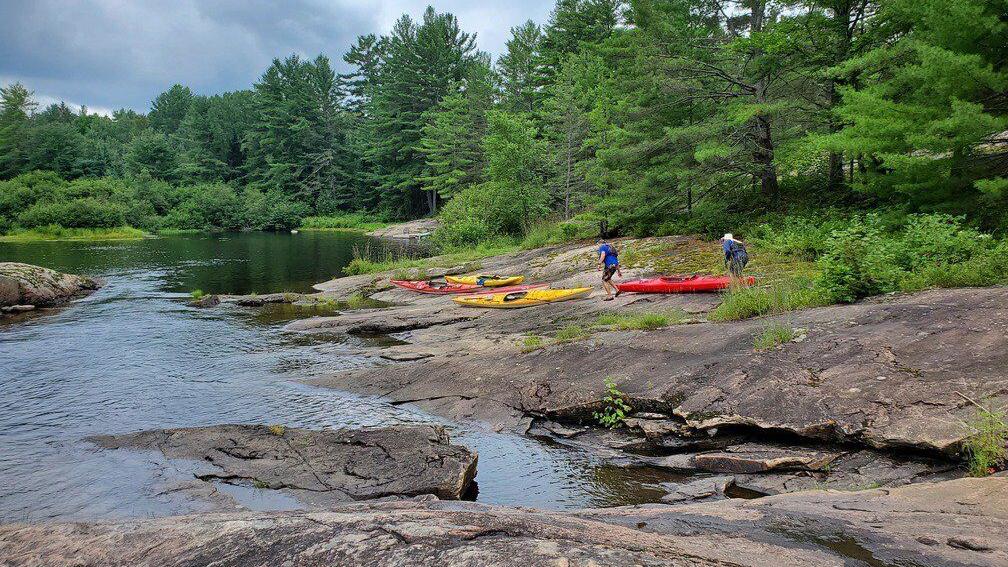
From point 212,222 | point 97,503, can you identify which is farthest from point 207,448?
point 212,222

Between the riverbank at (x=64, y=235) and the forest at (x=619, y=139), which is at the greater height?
the forest at (x=619, y=139)

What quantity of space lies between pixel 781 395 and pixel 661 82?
50.5 feet

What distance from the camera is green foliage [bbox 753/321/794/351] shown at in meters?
8.25

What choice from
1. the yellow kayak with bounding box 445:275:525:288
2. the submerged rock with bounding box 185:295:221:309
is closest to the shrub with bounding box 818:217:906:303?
the yellow kayak with bounding box 445:275:525:288

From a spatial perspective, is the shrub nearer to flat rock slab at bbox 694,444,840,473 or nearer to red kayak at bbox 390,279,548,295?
flat rock slab at bbox 694,444,840,473

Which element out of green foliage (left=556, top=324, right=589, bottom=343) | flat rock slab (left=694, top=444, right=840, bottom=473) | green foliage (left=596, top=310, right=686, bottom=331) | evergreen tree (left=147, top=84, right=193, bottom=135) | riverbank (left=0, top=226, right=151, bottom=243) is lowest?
flat rock slab (left=694, top=444, right=840, bottom=473)

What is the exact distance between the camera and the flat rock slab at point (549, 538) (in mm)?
2965

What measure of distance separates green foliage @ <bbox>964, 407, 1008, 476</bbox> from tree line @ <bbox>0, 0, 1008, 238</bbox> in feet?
25.5

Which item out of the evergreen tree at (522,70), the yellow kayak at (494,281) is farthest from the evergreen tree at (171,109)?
the yellow kayak at (494,281)

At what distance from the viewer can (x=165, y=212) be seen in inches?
2749

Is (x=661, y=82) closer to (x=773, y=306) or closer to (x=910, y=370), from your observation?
(x=773, y=306)

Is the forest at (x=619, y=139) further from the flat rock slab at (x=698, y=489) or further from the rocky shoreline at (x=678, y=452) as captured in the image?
the flat rock slab at (x=698, y=489)

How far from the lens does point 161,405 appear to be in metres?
10.6

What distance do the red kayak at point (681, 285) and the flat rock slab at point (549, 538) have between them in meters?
8.94
